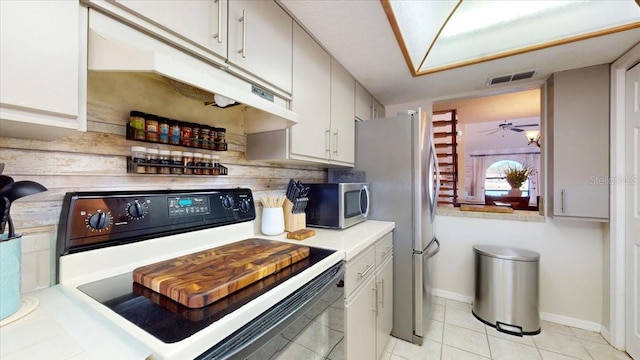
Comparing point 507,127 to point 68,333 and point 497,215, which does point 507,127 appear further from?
point 68,333

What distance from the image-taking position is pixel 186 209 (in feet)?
3.64

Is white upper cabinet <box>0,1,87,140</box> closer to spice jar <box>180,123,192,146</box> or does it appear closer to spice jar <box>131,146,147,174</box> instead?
spice jar <box>131,146,147,174</box>

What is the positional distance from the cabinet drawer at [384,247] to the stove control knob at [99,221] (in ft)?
4.45

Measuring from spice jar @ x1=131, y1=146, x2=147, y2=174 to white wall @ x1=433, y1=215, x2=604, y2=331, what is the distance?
8.77 feet

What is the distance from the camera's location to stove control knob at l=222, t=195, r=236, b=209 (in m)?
1.28

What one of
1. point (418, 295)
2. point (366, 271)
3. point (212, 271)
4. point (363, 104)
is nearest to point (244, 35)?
point (212, 271)

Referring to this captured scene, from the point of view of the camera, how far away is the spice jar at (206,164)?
1.21m

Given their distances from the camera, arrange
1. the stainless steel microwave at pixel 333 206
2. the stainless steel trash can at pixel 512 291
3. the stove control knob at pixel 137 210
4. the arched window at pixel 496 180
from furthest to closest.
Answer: the arched window at pixel 496 180, the stainless steel trash can at pixel 512 291, the stainless steel microwave at pixel 333 206, the stove control knob at pixel 137 210

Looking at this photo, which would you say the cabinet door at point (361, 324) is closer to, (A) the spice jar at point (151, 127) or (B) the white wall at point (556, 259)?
(A) the spice jar at point (151, 127)

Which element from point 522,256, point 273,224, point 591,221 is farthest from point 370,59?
point 591,221

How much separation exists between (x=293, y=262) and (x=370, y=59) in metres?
1.53

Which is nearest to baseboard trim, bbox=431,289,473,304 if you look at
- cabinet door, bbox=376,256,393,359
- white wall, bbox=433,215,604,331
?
white wall, bbox=433,215,604,331

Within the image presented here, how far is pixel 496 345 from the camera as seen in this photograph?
1891 millimetres

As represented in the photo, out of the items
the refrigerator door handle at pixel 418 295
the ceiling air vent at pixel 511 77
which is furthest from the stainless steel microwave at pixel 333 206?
the ceiling air vent at pixel 511 77
